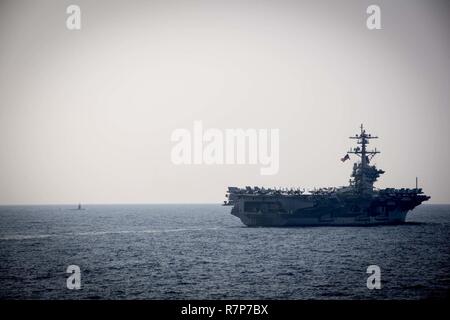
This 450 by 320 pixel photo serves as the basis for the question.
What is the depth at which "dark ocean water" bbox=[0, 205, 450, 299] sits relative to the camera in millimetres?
35656

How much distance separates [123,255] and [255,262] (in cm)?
1564

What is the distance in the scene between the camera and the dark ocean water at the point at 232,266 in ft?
117

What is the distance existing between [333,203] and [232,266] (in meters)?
40.3

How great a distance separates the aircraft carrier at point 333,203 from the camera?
81.6 meters

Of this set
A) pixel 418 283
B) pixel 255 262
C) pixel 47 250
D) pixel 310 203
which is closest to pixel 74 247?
pixel 47 250

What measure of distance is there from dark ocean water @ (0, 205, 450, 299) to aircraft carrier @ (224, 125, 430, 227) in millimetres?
6815

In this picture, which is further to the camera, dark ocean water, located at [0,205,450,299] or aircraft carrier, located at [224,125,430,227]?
aircraft carrier, located at [224,125,430,227]

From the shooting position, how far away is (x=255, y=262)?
49.4 m

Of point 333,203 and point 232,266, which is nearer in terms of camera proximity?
point 232,266

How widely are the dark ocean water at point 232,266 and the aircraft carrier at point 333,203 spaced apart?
682cm

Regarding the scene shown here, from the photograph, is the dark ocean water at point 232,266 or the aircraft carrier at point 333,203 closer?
the dark ocean water at point 232,266

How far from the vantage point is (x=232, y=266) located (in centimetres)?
4706
